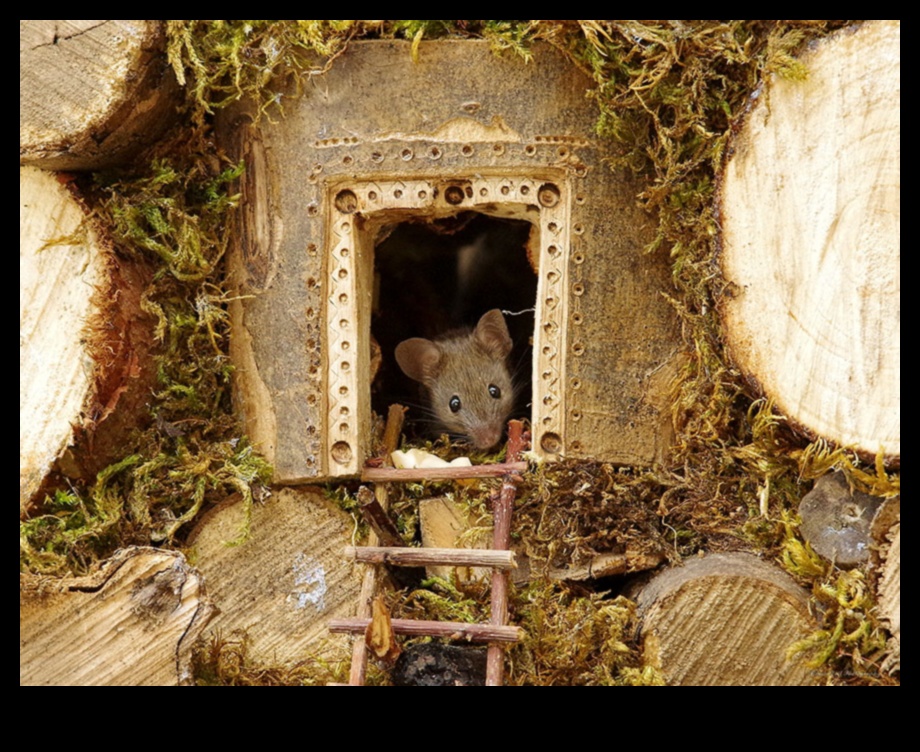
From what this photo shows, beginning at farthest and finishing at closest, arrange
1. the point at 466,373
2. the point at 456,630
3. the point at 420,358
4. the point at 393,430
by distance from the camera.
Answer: the point at 420,358 < the point at 466,373 < the point at 393,430 < the point at 456,630

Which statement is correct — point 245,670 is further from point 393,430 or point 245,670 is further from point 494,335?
point 494,335

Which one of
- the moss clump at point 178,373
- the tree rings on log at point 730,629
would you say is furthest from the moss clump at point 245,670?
the tree rings on log at point 730,629

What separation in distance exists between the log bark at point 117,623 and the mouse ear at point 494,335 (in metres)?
2.24

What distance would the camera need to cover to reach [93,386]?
11.4 ft

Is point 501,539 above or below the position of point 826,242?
below

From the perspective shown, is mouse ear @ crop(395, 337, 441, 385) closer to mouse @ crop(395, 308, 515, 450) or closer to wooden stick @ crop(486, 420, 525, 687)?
mouse @ crop(395, 308, 515, 450)

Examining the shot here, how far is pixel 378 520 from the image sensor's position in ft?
11.0

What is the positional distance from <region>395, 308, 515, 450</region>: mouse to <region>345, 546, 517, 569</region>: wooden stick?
164 centimetres

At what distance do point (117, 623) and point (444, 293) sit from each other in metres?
2.94

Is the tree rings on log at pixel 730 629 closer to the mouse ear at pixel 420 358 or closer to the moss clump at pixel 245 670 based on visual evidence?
the moss clump at pixel 245 670

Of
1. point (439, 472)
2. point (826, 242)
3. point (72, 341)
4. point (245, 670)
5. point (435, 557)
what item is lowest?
point (245, 670)

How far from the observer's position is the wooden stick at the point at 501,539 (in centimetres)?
Answer: 302

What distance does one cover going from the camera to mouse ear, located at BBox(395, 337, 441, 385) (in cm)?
513

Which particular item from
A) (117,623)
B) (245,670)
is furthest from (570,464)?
(117,623)
